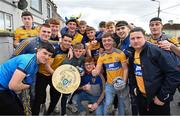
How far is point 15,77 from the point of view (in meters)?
4.00

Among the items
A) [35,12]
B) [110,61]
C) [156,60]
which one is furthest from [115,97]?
[35,12]

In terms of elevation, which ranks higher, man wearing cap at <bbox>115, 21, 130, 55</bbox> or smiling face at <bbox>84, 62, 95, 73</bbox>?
man wearing cap at <bbox>115, 21, 130, 55</bbox>

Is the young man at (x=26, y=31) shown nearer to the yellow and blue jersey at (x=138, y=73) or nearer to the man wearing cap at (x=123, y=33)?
the man wearing cap at (x=123, y=33)

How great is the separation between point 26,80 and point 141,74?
5.50 feet

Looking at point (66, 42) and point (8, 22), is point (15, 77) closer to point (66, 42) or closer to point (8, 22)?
point (66, 42)

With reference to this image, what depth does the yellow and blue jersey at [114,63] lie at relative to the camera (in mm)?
5711

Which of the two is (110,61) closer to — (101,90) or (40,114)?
(101,90)

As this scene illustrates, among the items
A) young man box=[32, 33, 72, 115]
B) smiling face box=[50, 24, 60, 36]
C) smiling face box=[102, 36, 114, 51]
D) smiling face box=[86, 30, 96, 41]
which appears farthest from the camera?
smiling face box=[86, 30, 96, 41]

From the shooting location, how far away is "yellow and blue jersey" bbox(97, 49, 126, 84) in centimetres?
571

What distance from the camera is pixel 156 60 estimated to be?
4141mm

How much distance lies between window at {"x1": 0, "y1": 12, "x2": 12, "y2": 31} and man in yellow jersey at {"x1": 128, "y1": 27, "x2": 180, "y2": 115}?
9.41 m

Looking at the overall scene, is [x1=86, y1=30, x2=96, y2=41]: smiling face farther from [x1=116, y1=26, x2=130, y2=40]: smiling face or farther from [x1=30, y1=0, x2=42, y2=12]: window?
[x1=30, y1=0, x2=42, y2=12]: window

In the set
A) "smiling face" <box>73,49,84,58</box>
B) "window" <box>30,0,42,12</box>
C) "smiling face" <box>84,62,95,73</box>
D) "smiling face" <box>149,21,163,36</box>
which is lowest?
"smiling face" <box>84,62,95,73</box>

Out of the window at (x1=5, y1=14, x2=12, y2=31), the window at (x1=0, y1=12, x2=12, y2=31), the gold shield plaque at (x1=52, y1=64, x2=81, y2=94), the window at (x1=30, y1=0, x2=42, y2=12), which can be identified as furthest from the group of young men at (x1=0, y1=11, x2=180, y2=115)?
the window at (x1=30, y1=0, x2=42, y2=12)
